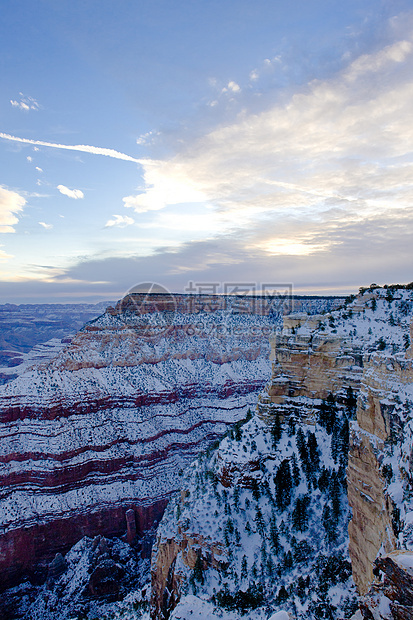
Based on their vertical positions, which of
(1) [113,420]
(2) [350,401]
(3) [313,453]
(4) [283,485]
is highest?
(2) [350,401]

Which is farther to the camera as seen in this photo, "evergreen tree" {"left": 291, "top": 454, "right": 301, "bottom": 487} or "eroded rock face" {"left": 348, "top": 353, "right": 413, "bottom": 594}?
"evergreen tree" {"left": 291, "top": 454, "right": 301, "bottom": 487}

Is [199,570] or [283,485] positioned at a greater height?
[283,485]

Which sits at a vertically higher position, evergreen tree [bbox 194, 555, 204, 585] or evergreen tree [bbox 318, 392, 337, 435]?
evergreen tree [bbox 318, 392, 337, 435]

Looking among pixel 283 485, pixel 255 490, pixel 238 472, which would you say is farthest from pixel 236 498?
pixel 283 485

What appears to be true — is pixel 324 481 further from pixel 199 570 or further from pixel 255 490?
pixel 199 570

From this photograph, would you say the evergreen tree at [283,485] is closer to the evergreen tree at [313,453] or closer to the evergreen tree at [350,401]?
the evergreen tree at [313,453]

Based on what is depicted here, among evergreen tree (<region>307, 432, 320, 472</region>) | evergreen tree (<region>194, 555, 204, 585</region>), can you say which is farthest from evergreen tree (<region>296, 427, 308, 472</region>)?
evergreen tree (<region>194, 555, 204, 585</region>)

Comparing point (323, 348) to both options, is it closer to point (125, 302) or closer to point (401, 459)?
point (401, 459)

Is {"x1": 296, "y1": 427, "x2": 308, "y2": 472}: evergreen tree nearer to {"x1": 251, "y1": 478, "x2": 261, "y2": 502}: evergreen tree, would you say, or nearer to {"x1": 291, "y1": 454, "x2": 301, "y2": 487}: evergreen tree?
{"x1": 291, "y1": 454, "x2": 301, "y2": 487}: evergreen tree

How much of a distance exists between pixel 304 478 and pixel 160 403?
35982 millimetres

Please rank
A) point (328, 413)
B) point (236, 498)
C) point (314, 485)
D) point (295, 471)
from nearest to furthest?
1. point (314, 485)
2. point (236, 498)
3. point (295, 471)
4. point (328, 413)

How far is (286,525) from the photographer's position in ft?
73.7

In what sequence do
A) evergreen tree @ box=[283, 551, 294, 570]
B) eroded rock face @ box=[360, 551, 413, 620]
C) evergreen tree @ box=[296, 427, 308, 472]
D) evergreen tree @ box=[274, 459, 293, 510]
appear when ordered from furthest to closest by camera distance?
evergreen tree @ box=[296, 427, 308, 472] → evergreen tree @ box=[274, 459, 293, 510] → evergreen tree @ box=[283, 551, 294, 570] → eroded rock face @ box=[360, 551, 413, 620]

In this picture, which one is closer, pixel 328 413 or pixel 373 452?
pixel 373 452
